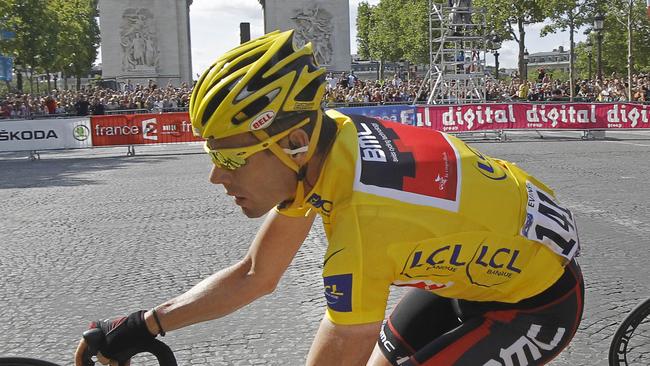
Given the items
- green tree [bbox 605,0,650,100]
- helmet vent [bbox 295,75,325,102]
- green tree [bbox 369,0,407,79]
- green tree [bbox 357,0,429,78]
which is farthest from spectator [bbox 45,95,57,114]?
green tree [bbox 369,0,407,79]

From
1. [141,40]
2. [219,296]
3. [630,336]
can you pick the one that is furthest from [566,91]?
[219,296]

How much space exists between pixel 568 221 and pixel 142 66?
47216 millimetres

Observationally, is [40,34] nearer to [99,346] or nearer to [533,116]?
[533,116]

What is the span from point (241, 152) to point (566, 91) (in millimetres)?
31742

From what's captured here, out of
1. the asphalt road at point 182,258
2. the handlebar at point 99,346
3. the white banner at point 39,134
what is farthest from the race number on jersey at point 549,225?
the white banner at point 39,134

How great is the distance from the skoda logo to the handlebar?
20.3 m

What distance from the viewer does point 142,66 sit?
47156 millimetres

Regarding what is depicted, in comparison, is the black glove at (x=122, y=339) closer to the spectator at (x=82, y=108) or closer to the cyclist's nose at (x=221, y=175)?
→ the cyclist's nose at (x=221, y=175)

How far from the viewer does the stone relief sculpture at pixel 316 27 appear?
4844 cm

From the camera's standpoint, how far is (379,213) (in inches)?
74.0

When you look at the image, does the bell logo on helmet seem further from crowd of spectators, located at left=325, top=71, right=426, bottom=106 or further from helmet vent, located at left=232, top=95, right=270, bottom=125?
crowd of spectators, located at left=325, top=71, right=426, bottom=106

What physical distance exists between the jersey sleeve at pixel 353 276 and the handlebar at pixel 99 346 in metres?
0.59

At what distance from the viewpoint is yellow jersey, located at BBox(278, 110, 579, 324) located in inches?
73.0

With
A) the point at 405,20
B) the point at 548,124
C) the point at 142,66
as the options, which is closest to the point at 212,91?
the point at 548,124
